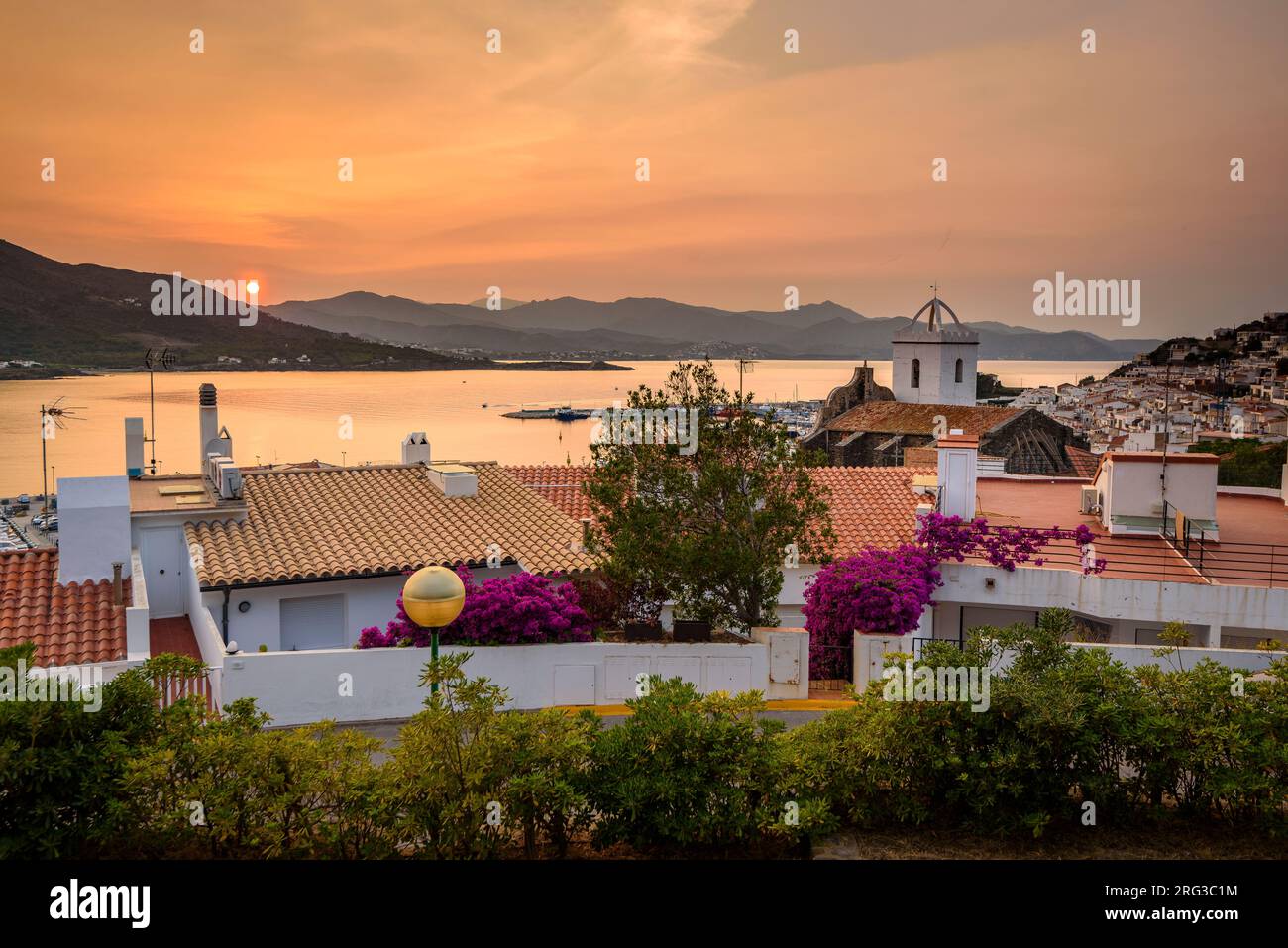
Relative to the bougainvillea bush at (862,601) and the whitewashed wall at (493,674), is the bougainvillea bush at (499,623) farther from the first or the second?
the bougainvillea bush at (862,601)

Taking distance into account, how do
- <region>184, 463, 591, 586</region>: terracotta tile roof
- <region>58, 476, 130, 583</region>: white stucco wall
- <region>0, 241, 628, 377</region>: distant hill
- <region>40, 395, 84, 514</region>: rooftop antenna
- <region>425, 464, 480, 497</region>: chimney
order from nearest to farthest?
<region>58, 476, 130, 583</region>: white stucco wall < <region>184, 463, 591, 586</region>: terracotta tile roof < <region>425, 464, 480, 497</region>: chimney < <region>40, 395, 84, 514</region>: rooftop antenna < <region>0, 241, 628, 377</region>: distant hill

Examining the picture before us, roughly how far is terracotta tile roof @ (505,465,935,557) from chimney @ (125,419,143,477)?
911 centimetres

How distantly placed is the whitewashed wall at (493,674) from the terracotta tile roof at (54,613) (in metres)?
2.57

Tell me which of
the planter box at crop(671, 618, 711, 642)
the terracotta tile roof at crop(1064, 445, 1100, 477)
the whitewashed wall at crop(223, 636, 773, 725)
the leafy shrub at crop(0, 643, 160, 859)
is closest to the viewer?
the leafy shrub at crop(0, 643, 160, 859)

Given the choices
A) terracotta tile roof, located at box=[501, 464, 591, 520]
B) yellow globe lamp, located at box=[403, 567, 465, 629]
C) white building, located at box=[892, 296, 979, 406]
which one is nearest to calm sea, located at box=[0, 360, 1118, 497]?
white building, located at box=[892, 296, 979, 406]

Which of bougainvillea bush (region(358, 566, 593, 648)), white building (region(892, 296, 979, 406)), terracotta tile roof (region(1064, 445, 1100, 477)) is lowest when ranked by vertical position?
bougainvillea bush (region(358, 566, 593, 648))

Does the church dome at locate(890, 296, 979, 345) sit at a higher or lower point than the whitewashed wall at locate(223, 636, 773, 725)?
higher

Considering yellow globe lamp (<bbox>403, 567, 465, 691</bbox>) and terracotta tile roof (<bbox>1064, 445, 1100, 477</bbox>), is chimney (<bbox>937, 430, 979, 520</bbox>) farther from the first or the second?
terracotta tile roof (<bbox>1064, 445, 1100, 477</bbox>)

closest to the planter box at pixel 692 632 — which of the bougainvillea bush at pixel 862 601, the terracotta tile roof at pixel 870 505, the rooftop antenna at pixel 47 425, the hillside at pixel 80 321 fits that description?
the bougainvillea bush at pixel 862 601

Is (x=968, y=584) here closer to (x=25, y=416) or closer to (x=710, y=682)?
(x=710, y=682)

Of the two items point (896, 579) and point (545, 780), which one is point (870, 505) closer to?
point (896, 579)

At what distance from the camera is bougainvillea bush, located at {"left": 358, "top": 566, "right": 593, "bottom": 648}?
1347 centimetres
